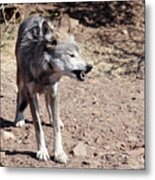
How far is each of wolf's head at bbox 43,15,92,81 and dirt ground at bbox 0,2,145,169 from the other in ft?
0.09

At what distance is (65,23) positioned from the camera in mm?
2195

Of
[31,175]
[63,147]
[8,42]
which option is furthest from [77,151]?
[8,42]

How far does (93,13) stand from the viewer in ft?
7.15

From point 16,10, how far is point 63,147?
0.59 m

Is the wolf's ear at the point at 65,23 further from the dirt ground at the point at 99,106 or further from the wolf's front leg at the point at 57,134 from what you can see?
the wolf's front leg at the point at 57,134

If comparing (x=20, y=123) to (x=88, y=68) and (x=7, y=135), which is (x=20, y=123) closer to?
(x=7, y=135)

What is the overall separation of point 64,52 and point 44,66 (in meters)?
0.11

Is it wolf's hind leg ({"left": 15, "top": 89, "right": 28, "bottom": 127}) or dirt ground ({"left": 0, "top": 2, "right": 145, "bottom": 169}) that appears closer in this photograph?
dirt ground ({"left": 0, "top": 2, "right": 145, "bottom": 169})

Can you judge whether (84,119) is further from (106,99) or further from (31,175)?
(31,175)

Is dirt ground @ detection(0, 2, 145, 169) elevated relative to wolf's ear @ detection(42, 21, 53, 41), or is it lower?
lower

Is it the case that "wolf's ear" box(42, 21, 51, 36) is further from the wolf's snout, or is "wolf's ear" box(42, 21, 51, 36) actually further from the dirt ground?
the wolf's snout

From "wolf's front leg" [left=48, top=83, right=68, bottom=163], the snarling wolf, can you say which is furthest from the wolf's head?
"wolf's front leg" [left=48, top=83, right=68, bottom=163]

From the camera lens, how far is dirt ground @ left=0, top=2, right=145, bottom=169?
7.00 feet

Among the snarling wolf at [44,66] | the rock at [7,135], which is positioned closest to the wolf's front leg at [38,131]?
the snarling wolf at [44,66]
